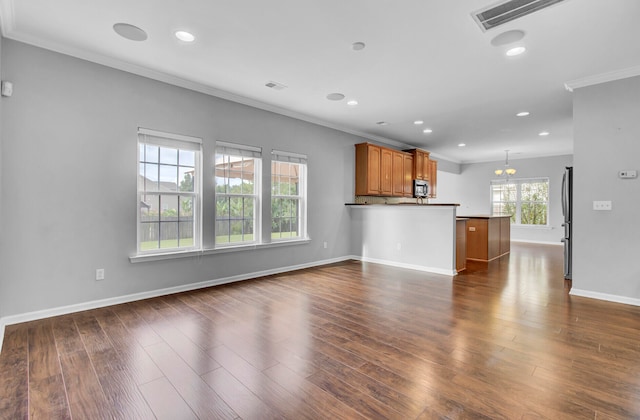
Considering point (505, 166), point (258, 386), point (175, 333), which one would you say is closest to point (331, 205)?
point (175, 333)

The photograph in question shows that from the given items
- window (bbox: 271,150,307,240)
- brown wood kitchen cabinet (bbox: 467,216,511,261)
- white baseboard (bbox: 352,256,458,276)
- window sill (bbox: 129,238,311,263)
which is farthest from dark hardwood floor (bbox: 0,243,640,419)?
brown wood kitchen cabinet (bbox: 467,216,511,261)

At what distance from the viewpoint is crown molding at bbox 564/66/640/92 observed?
Result: 350 centimetres

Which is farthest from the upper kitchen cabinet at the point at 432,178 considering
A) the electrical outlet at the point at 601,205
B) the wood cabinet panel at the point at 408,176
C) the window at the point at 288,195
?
the electrical outlet at the point at 601,205

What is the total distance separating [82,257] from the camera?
10.7 feet

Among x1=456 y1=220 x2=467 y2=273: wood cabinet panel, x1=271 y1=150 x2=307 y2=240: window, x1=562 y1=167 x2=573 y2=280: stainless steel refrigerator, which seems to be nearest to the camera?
x1=562 y1=167 x2=573 y2=280: stainless steel refrigerator

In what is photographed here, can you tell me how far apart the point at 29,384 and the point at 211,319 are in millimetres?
1346

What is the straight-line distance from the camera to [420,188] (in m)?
7.89

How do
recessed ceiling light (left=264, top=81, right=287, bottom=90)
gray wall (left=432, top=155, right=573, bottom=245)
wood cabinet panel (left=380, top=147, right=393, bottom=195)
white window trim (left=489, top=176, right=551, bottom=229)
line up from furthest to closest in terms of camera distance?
1. white window trim (left=489, top=176, right=551, bottom=229)
2. gray wall (left=432, top=155, right=573, bottom=245)
3. wood cabinet panel (left=380, top=147, right=393, bottom=195)
4. recessed ceiling light (left=264, top=81, right=287, bottom=90)

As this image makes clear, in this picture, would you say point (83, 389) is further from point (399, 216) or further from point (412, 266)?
point (399, 216)

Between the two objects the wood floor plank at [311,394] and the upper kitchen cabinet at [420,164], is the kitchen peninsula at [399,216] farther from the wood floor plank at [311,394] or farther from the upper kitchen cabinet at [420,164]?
the wood floor plank at [311,394]

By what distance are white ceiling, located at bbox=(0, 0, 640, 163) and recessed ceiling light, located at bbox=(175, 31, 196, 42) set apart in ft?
0.17

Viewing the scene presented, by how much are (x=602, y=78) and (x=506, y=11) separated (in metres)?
2.23

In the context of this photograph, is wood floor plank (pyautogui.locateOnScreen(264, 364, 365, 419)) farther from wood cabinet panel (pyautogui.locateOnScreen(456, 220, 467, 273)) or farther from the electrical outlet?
wood cabinet panel (pyautogui.locateOnScreen(456, 220, 467, 273))

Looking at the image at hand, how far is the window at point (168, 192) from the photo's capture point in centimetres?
374
